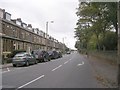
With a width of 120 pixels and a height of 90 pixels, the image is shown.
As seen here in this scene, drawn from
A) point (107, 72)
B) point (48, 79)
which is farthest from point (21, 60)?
point (48, 79)

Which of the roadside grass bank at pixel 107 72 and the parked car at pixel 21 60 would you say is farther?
the parked car at pixel 21 60

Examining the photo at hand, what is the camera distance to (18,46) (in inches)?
2616

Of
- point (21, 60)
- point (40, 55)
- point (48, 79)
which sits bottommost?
point (48, 79)

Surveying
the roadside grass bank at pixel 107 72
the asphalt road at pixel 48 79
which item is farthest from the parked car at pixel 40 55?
the asphalt road at pixel 48 79

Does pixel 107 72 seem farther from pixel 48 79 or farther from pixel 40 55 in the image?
pixel 40 55

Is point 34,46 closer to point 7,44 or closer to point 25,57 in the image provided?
point 7,44

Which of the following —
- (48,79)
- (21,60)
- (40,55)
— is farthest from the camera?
(40,55)

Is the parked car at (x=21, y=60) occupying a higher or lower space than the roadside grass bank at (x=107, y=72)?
higher

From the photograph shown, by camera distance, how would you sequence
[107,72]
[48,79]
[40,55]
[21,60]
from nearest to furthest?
[48,79] → [107,72] → [21,60] → [40,55]

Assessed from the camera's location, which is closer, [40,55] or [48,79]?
[48,79]

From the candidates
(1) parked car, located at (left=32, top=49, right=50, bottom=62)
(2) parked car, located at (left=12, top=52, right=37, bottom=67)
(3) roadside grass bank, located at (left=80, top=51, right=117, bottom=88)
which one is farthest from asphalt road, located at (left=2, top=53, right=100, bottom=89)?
(1) parked car, located at (left=32, top=49, right=50, bottom=62)

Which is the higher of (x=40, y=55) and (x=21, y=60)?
(x=40, y=55)

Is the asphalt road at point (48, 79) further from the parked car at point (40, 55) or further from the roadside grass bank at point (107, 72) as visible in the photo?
the parked car at point (40, 55)

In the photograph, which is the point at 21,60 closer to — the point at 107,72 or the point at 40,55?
the point at 40,55
